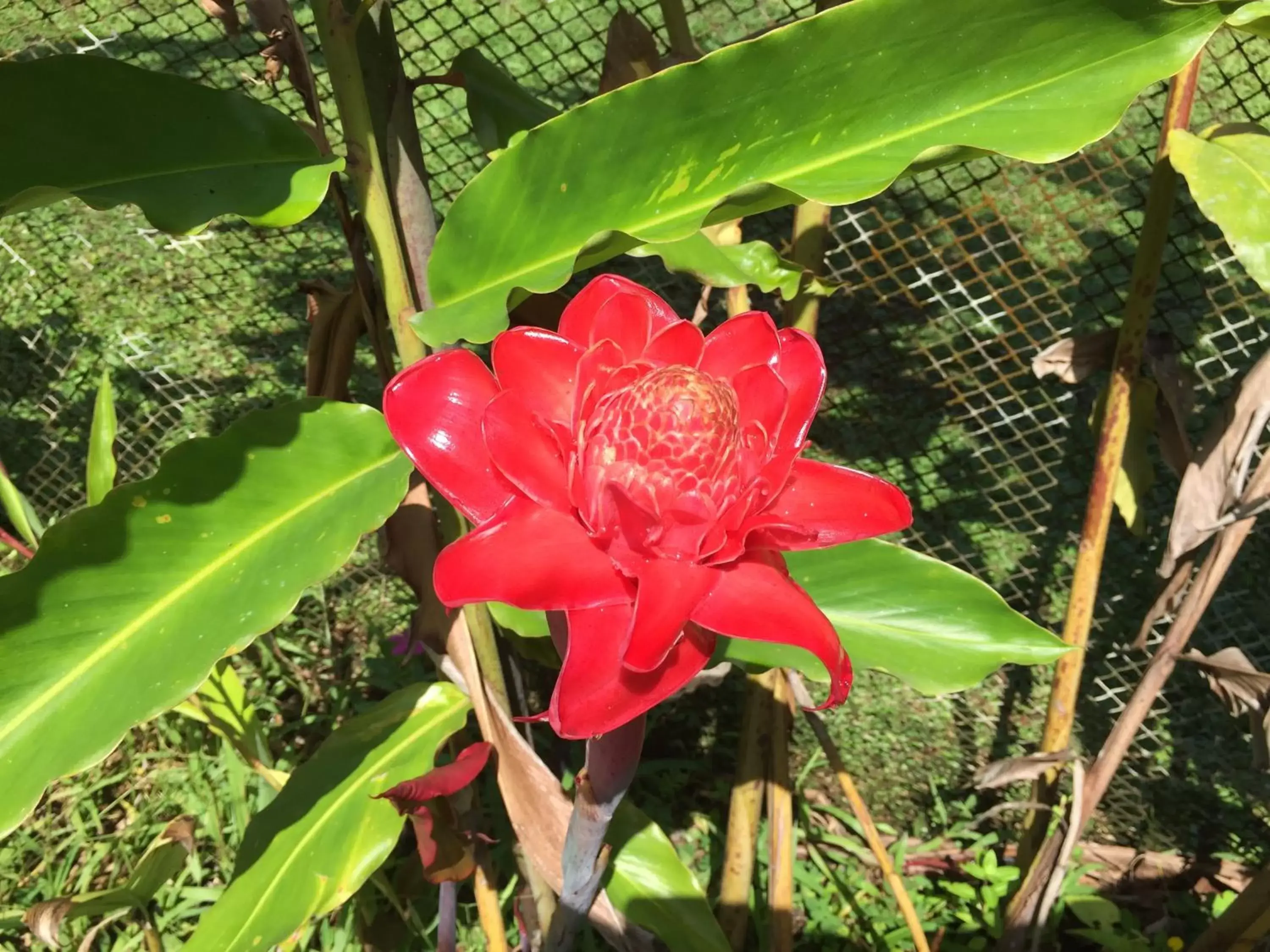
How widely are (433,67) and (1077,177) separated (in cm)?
181

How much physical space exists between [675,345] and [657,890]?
74 cm

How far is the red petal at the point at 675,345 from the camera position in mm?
544

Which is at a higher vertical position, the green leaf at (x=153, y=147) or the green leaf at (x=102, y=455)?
the green leaf at (x=153, y=147)

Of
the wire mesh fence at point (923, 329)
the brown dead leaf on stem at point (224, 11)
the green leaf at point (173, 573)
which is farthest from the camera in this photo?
the wire mesh fence at point (923, 329)

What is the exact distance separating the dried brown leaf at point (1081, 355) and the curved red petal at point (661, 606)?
0.94m

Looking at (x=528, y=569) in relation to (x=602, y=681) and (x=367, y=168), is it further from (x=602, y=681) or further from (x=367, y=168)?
(x=367, y=168)

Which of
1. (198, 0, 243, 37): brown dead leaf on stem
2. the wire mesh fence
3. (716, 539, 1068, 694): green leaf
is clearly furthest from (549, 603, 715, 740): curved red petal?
the wire mesh fence

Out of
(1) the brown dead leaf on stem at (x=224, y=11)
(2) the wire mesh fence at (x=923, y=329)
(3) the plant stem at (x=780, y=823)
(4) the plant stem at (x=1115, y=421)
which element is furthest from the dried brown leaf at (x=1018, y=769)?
(1) the brown dead leaf on stem at (x=224, y=11)

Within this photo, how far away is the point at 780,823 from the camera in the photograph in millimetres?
1291

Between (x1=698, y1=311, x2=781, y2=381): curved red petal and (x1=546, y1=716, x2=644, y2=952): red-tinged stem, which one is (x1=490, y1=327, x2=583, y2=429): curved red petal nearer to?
(x1=698, y1=311, x2=781, y2=381): curved red petal

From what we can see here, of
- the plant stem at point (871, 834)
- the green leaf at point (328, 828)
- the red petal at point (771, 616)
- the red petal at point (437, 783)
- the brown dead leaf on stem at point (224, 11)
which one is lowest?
the plant stem at point (871, 834)

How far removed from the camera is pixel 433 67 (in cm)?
264

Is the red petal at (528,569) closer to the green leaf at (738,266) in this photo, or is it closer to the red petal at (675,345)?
the red petal at (675,345)

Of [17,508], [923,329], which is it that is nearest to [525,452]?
[17,508]
